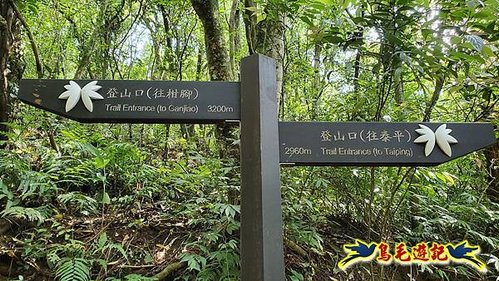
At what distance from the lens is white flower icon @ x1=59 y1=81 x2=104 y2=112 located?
1725 millimetres

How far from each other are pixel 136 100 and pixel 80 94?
27 centimetres

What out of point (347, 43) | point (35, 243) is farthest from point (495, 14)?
point (35, 243)

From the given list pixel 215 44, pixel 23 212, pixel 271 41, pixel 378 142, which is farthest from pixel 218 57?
pixel 23 212

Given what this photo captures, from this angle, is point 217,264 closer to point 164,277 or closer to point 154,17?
point 164,277

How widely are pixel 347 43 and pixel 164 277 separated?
6.58 ft

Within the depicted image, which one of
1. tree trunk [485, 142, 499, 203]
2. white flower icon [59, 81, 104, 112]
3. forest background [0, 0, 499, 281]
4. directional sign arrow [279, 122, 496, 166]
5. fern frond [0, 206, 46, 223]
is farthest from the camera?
tree trunk [485, 142, 499, 203]

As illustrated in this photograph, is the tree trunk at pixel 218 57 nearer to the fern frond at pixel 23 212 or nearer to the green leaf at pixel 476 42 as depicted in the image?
the fern frond at pixel 23 212

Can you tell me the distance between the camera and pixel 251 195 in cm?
167

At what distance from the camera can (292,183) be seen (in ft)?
10.00

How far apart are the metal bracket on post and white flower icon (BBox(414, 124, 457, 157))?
30.9 inches

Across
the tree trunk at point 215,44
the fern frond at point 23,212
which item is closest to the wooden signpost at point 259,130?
the fern frond at point 23,212

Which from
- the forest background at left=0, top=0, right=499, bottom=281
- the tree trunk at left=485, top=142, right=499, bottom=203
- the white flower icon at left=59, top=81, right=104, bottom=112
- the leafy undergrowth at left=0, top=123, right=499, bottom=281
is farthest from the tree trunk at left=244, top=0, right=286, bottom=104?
the tree trunk at left=485, top=142, right=499, bottom=203

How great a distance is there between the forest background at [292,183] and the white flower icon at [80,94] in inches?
44.2

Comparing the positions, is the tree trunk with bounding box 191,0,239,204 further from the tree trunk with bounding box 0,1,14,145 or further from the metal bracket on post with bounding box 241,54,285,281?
the tree trunk with bounding box 0,1,14,145
